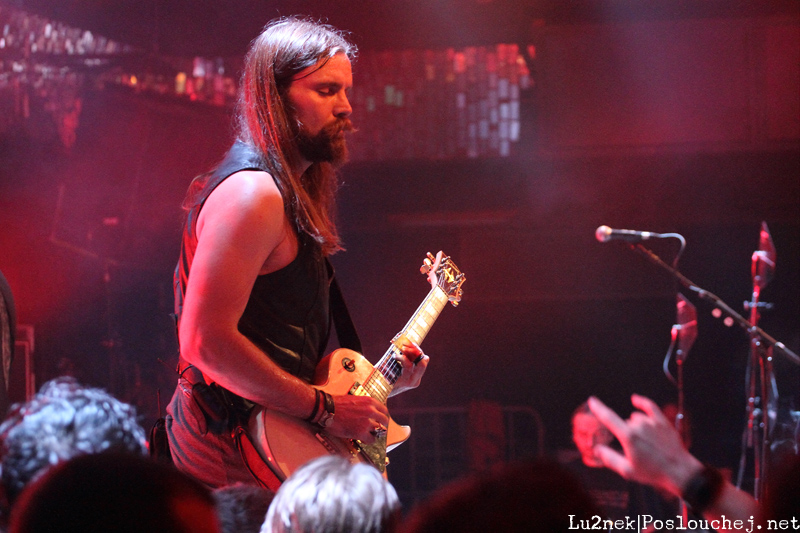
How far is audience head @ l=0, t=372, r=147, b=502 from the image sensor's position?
1.17 m

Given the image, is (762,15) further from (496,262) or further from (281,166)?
(281,166)

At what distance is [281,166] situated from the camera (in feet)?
7.48

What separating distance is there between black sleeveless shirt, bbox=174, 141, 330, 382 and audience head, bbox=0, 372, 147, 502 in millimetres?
909

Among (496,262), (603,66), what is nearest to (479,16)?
(603,66)

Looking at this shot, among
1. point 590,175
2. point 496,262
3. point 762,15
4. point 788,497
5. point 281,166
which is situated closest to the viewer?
point 788,497

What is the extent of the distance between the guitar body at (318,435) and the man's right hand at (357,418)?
48mm

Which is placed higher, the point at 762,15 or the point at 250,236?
the point at 762,15

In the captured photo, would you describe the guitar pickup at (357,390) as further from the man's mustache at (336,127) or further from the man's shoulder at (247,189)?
the man's mustache at (336,127)

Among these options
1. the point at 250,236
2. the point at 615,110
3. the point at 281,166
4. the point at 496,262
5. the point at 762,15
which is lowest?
the point at 496,262

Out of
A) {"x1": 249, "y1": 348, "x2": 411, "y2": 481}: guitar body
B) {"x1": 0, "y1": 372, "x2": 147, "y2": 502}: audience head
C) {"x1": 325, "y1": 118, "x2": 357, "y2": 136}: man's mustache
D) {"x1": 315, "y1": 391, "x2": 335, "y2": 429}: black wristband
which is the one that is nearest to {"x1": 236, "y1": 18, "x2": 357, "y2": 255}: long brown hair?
{"x1": 325, "y1": 118, "x2": 357, "y2": 136}: man's mustache

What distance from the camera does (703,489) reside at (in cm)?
128

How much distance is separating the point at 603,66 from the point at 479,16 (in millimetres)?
1086

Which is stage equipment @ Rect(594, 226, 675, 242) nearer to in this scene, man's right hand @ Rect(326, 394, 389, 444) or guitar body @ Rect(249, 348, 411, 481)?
guitar body @ Rect(249, 348, 411, 481)

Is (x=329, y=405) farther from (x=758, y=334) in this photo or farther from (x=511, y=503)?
(x=758, y=334)
